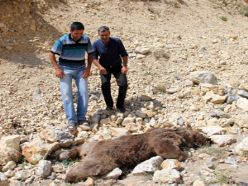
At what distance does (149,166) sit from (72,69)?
2.07 metres

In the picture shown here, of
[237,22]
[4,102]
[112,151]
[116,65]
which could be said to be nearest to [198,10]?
[237,22]

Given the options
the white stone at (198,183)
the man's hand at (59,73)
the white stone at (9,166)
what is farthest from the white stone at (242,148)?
the white stone at (9,166)

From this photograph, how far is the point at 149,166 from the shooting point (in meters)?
5.11

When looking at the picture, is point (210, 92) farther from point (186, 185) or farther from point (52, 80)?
point (186, 185)

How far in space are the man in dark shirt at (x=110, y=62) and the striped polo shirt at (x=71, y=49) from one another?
0.26 metres

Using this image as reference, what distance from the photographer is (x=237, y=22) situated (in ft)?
43.8

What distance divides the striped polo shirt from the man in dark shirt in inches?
10.1

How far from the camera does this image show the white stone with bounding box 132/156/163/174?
5.08 meters

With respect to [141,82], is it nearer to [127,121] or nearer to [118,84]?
[118,84]

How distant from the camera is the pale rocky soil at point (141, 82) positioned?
17.9ft

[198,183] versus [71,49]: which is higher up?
[71,49]

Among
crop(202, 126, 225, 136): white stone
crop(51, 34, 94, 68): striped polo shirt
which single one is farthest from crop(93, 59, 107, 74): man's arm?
crop(202, 126, 225, 136): white stone

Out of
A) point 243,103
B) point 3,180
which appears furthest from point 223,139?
point 3,180

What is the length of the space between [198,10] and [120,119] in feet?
23.5
